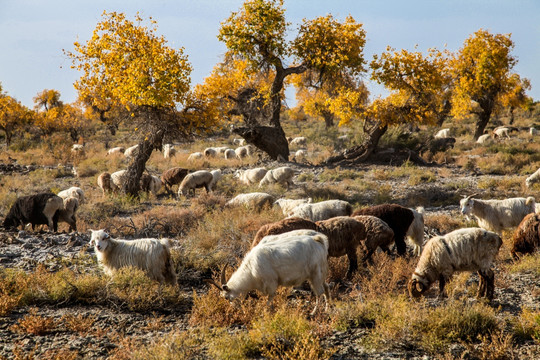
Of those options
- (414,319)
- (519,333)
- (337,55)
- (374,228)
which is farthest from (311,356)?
(337,55)

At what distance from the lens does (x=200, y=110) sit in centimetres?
1605

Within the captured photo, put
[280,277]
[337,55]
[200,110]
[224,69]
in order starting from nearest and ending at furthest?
[280,277] < [200,110] < [337,55] < [224,69]

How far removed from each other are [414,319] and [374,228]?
318 centimetres

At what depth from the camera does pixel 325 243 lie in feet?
22.5

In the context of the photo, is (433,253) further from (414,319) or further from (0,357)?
(0,357)

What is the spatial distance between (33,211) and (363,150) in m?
15.4

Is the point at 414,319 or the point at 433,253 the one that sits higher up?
the point at 433,253

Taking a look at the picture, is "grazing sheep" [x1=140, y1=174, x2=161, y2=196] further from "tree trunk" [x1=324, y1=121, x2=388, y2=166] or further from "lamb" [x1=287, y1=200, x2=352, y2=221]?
"tree trunk" [x1=324, y1=121, x2=388, y2=166]

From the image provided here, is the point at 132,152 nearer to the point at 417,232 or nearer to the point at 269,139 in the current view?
the point at 269,139

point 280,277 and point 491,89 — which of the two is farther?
point 491,89

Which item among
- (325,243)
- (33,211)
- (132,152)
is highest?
(132,152)

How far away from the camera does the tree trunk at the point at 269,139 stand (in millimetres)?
21703

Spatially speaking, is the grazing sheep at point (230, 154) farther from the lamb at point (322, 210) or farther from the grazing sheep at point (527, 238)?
the grazing sheep at point (527, 238)

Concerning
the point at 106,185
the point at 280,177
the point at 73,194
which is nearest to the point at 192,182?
the point at 280,177
